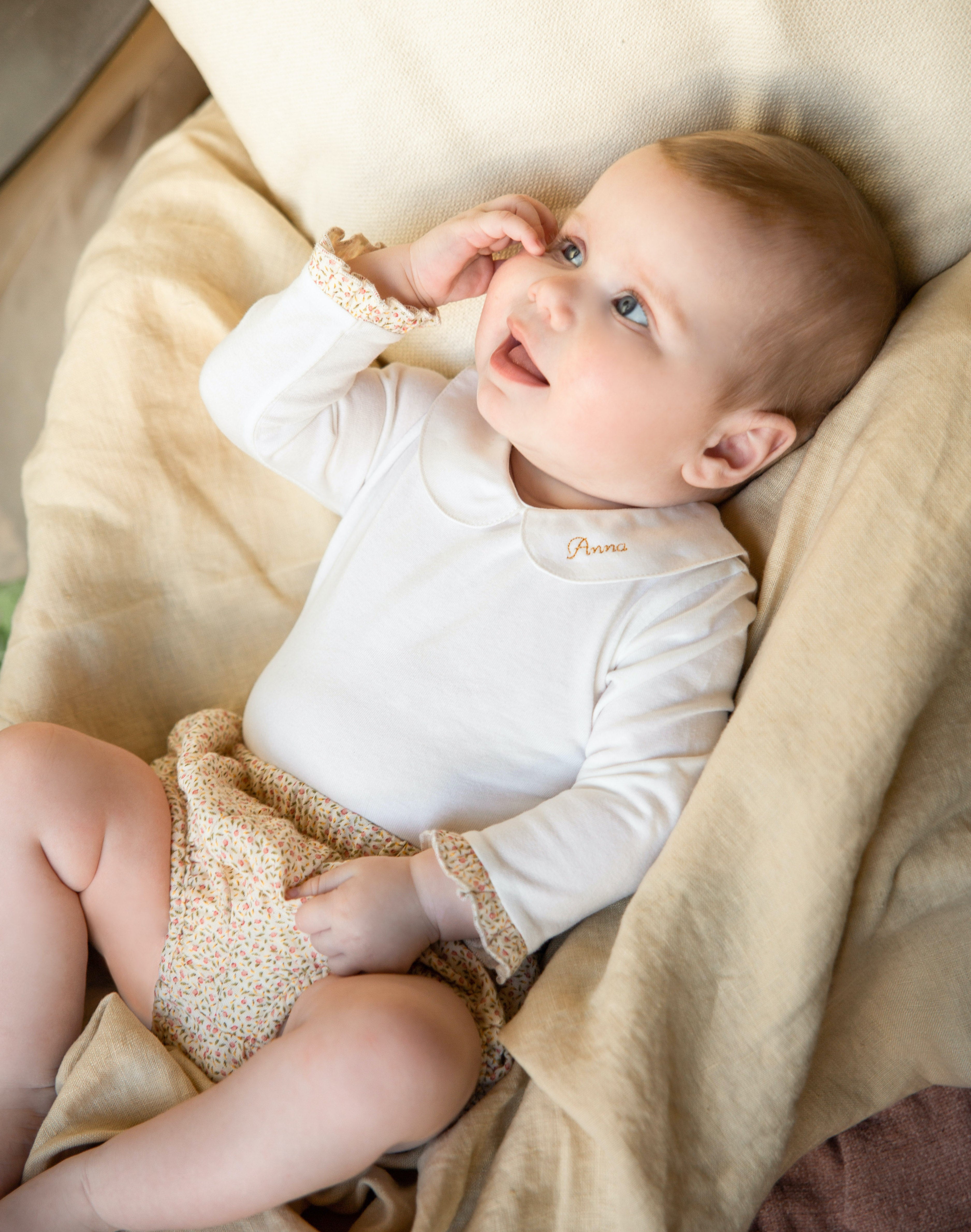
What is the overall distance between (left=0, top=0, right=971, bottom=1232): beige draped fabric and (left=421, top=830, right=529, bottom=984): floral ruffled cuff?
0.04m

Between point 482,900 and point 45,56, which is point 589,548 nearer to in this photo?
point 482,900

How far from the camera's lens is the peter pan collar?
98cm

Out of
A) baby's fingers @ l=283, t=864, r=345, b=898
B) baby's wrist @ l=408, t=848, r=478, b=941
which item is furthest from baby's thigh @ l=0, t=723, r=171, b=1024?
baby's wrist @ l=408, t=848, r=478, b=941

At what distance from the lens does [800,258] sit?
0.89 m

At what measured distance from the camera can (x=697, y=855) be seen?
2.61 feet

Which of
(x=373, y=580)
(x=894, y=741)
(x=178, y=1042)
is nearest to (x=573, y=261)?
(x=373, y=580)

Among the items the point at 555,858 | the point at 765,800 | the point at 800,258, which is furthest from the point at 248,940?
the point at 800,258

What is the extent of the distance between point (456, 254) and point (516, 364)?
167 millimetres

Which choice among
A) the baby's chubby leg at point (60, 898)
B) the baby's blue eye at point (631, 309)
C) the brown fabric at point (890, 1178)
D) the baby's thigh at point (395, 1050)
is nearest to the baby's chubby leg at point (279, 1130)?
the baby's thigh at point (395, 1050)

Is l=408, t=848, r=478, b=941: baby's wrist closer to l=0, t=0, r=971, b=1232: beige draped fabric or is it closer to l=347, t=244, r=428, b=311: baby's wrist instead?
l=0, t=0, r=971, b=1232: beige draped fabric

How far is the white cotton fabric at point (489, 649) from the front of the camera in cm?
92

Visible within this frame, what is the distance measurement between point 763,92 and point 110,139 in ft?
3.46

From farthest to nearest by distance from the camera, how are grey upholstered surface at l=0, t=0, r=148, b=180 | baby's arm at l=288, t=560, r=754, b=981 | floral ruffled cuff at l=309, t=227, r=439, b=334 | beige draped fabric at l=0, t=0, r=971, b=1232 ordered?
grey upholstered surface at l=0, t=0, r=148, b=180 < floral ruffled cuff at l=309, t=227, r=439, b=334 < baby's arm at l=288, t=560, r=754, b=981 < beige draped fabric at l=0, t=0, r=971, b=1232

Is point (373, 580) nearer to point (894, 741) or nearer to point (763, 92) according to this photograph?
point (894, 741)
